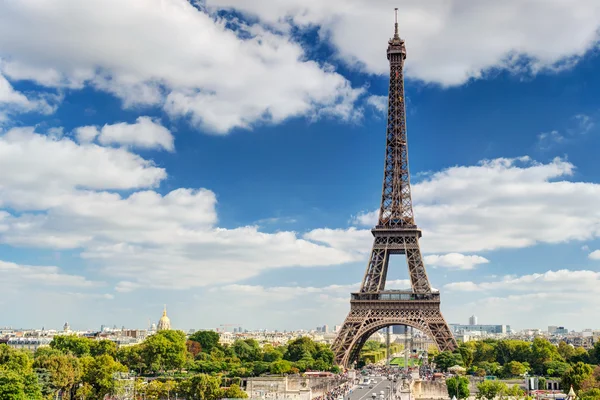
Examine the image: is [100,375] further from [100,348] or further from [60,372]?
[100,348]

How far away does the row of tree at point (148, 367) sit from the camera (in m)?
59.1

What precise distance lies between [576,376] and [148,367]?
167ft

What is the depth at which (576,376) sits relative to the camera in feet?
211

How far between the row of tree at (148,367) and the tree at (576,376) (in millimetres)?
27704

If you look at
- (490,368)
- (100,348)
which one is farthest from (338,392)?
(100,348)

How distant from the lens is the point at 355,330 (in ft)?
278

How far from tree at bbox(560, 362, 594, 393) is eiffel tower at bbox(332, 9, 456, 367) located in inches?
695

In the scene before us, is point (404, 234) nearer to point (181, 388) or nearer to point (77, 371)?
point (181, 388)

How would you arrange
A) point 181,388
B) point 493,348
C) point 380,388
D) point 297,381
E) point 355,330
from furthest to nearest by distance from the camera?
point 493,348 → point 355,330 → point 380,388 → point 297,381 → point 181,388

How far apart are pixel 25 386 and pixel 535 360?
6451 centimetres

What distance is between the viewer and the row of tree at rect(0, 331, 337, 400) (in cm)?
5909

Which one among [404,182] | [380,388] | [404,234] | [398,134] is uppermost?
[398,134]

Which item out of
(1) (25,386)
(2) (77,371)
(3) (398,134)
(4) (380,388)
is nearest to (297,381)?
(4) (380,388)

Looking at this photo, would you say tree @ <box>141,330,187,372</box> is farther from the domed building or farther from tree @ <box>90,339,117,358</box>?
the domed building
